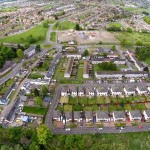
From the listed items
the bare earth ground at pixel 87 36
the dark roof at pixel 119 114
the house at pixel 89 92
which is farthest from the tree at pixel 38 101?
the bare earth ground at pixel 87 36

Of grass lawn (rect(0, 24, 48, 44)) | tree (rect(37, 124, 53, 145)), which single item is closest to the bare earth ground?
grass lawn (rect(0, 24, 48, 44))

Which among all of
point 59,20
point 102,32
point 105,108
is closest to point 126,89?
point 105,108

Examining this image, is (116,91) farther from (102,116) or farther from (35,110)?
(35,110)

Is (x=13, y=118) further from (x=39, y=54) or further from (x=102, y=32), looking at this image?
(x=102, y=32)

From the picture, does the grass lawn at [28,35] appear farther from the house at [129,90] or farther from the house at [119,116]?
the house at [119,116]

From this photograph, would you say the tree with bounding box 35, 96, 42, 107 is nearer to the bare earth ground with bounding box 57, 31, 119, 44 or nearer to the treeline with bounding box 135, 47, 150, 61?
the treeline with bounding box 135, 47, 150, 61
